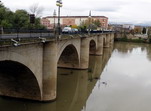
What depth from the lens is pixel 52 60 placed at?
54.8 ft

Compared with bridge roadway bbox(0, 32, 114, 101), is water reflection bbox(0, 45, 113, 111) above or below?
below

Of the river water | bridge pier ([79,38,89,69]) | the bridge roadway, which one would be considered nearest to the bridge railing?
the bridge roadway

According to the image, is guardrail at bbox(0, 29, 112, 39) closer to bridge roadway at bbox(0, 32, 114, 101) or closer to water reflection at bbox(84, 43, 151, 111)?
bridge roadway at bbox(0, 32, 114, 101)

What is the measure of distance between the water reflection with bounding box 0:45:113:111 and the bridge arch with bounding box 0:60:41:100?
611 millimetres

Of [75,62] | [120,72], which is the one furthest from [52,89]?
[120,72]

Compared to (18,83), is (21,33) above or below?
above

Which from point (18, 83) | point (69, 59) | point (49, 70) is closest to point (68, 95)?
point (49, 70)

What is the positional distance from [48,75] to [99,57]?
1178 inches

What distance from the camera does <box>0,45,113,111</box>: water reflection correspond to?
16.2 metres

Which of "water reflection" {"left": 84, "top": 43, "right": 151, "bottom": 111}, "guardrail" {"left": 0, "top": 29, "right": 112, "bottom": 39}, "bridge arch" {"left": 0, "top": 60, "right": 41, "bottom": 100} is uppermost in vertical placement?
"guardrail" {"left": 0, "top": 29, "right": 112, "bottom": 39}

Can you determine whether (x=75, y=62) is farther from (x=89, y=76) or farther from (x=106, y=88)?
(x=106, y=88)

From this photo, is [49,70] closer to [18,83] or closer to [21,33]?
[18,83]

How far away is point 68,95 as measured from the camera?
64.3ft

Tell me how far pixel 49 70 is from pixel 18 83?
290 cm
